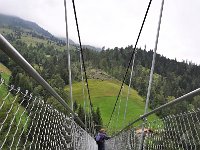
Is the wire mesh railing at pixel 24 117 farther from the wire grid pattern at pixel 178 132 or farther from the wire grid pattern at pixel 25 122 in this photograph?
the wire grid pattern at pixel 178 132

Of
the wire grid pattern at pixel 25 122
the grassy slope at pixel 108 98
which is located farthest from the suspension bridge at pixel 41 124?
the grassy slope at pixel 108 98

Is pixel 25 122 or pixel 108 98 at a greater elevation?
pixel 25 122

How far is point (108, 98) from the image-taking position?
77.7m

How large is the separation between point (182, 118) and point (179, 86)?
79.5 meters

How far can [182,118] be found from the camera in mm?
2297

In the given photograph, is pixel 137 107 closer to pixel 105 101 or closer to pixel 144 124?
pixel 105 101

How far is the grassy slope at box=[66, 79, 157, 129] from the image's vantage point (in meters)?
69.4

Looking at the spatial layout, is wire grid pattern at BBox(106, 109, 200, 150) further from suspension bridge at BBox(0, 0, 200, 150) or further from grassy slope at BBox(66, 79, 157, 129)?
grassy slope at BBox(66, 79, 157, 129)

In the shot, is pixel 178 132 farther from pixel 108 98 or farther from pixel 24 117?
pixel 108 98

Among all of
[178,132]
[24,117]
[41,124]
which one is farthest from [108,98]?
[24,117]

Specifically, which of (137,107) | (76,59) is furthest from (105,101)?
(76,59)

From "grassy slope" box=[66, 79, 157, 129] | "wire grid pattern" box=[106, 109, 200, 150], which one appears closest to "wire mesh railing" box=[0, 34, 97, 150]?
"wire grid pattern" box=[106, 109, 200, 150]

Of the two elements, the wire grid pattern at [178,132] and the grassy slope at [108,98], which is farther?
the grassy slope at [108,98]

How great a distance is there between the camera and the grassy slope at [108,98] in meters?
69.4
